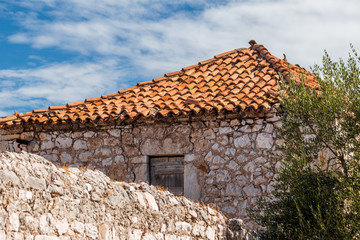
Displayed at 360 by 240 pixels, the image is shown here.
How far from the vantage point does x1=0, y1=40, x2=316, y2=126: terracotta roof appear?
28.2ft

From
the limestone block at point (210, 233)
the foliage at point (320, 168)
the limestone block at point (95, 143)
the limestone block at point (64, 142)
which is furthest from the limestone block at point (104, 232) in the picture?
the limestone block at point (64, 142)

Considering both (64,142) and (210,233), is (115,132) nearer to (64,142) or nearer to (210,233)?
(64,142)

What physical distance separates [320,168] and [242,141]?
78.7 inches

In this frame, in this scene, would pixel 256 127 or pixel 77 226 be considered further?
pixel 256 127

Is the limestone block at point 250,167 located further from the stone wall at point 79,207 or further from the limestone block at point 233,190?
the stone wall at point 79,207

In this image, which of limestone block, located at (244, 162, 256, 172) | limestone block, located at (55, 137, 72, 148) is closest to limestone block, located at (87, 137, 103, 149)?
limestone block, located at (55, 137, 72, 148)

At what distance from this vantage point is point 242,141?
839 centimetres

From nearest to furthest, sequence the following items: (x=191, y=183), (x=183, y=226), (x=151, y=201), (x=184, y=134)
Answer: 1. (x=151, y=201)
2. (x=183, y=226)
3. (x=191, y=183)
4. (x=184, y=134)

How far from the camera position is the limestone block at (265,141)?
823 centimetres

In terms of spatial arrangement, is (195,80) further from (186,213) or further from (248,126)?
(186,213)

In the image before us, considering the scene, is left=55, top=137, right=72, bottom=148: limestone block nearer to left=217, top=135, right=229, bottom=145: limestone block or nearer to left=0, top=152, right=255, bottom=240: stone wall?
A: left=217, top=135, right=229, bottom=145: limestone block

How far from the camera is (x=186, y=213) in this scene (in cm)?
562

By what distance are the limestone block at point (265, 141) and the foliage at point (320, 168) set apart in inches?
42.2

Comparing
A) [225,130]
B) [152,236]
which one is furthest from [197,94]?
[152,236]
